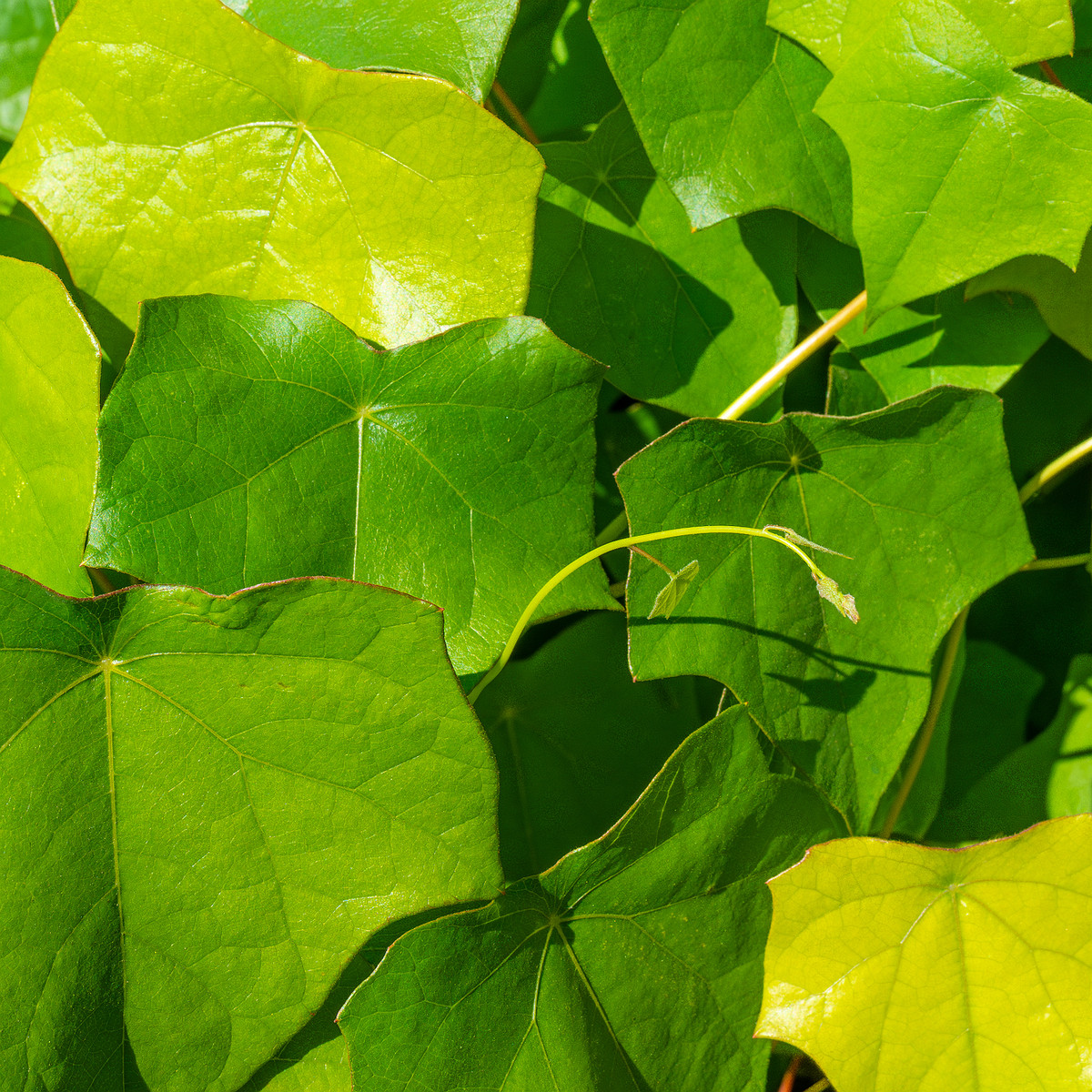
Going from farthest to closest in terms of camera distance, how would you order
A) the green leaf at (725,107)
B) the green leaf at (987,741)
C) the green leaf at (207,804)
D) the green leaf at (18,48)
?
the green leaf at (987,741) < the green leaf at (18,48) < the green leaf at (725,107) < the green leaf at (207,804)

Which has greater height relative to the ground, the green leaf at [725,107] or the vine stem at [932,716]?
the green leaf at [725,107]

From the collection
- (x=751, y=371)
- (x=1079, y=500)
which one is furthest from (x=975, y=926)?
(x=1079, y=500)

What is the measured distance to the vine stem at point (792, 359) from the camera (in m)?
0.64

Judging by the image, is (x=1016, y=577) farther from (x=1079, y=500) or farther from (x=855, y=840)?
(x=855, y=840)

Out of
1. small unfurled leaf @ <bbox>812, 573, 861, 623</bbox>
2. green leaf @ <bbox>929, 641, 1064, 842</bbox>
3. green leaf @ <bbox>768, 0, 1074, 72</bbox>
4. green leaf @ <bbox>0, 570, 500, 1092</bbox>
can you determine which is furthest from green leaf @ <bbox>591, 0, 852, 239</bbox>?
green leaf @ <bbox>929, 641, 1064, 842</bbox>

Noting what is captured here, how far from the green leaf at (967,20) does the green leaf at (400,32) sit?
0.63ft

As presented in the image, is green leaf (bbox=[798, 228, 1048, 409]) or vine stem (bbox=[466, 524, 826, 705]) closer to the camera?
vine stem (bbox=[466, 524, 826, 705])

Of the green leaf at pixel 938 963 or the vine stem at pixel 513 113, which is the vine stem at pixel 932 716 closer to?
the green leaf at pixel 938 963

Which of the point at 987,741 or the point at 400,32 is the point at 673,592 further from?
the point at 987,741

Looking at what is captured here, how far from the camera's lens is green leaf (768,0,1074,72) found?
0.53m

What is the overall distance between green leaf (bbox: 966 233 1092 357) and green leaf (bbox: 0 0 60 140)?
0.72 metres

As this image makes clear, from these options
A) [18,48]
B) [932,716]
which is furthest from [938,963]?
[18,48]

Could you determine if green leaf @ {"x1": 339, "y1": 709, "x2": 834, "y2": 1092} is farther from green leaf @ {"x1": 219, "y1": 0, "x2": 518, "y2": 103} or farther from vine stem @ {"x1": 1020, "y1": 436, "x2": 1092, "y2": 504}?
green leaf @ {"x1": 219, "y1": 0, "x2": 518, "y2": 103}

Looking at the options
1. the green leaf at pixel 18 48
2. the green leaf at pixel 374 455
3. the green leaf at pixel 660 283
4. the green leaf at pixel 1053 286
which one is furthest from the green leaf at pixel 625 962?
the green leaf at pixel 18 48
